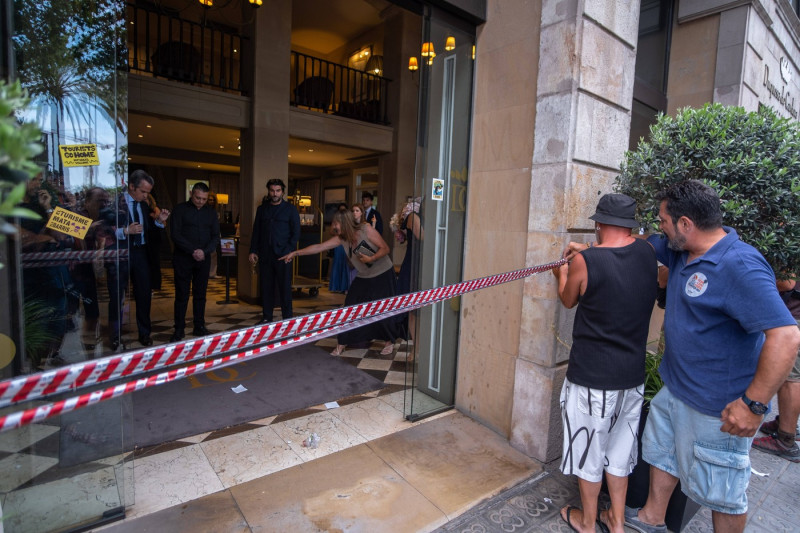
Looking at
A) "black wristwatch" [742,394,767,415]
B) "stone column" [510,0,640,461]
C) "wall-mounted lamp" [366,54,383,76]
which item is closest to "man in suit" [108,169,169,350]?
"stone column" [510,0,640,461]

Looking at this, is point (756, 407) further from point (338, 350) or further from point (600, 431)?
point (338, 350)

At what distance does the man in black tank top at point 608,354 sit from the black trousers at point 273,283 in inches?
178

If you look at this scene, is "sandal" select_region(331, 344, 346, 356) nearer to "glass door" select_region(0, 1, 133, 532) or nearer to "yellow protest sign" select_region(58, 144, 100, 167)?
"glass door" select_region(0, 1, 133, 532)

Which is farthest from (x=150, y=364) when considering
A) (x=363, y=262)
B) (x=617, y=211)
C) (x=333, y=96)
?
(x=333, y=96)

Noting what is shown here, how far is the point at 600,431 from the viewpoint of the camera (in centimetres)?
227

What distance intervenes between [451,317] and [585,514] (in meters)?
1.74

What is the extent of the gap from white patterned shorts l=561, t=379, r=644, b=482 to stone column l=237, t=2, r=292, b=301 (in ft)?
22.0

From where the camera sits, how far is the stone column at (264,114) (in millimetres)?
7867

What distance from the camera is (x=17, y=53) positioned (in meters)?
1.92

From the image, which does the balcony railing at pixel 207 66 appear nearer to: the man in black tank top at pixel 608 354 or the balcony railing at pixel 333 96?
the balcony railing at pixel 333 96

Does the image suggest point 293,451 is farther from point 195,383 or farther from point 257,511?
point 195,383

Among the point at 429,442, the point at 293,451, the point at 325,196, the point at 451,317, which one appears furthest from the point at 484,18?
the point at 325,196

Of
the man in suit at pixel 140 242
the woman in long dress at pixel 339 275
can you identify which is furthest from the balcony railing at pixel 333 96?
the man in suit at pixel 140 242

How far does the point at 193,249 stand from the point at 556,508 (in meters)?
4.98
